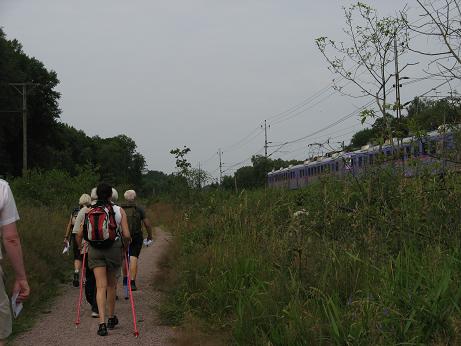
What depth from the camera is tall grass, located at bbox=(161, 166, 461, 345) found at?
12.9ft

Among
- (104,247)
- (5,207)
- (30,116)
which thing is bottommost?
(104,247)

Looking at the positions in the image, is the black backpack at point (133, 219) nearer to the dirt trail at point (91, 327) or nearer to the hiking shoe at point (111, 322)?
the dirt trail at point (91, 327)

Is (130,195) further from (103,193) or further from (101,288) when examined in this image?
(101,288)

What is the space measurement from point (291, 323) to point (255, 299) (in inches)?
34.1

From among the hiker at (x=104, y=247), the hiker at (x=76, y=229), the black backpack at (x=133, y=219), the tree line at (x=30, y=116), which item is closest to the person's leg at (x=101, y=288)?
the hiker at (x=104, y=247)

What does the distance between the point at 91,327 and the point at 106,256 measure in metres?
1.05

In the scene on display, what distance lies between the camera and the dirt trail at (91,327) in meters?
6.45

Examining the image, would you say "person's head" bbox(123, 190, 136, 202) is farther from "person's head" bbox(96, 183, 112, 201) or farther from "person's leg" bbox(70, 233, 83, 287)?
"person's head" bbox(96, 183, 112, 201)

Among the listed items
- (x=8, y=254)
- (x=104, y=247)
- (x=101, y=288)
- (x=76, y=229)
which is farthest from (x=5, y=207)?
(x=76, y=229)

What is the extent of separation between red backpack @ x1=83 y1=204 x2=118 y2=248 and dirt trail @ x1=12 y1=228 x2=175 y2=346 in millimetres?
1095

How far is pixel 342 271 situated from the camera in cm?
520

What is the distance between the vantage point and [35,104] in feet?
164

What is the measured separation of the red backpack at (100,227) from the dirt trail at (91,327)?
110 centimetres

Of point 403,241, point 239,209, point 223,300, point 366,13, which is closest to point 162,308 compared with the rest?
point 223,300
